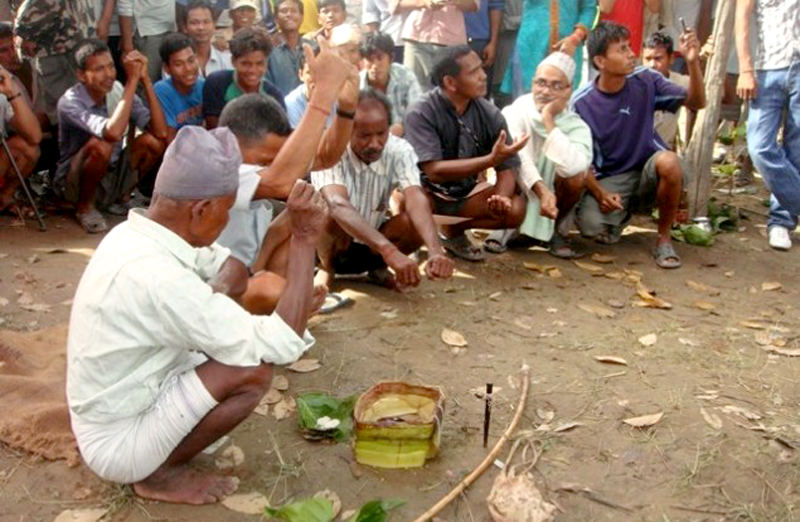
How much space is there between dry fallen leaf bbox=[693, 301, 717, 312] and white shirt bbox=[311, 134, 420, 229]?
188 cm

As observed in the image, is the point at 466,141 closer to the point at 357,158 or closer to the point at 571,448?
the point at 357,158

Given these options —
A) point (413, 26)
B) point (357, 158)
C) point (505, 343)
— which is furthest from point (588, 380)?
point (413, 26)

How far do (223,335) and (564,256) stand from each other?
12.1ft

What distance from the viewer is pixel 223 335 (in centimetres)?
265

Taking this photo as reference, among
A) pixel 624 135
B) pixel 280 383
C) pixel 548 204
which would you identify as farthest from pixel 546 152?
pixel 280 383

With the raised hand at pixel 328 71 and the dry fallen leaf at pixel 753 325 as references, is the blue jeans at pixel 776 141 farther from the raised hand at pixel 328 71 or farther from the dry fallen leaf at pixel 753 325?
the raised hand at pixel 328 71

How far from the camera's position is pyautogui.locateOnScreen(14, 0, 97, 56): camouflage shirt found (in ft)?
20.9

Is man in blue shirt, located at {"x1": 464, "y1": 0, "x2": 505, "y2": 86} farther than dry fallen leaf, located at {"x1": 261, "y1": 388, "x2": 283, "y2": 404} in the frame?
Yes

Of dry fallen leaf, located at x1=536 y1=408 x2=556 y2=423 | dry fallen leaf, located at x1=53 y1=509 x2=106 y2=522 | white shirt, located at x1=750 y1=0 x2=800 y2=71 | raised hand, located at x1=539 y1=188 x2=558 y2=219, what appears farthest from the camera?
white shirt, located at x1=750 y1=0 x2=800 y2=71

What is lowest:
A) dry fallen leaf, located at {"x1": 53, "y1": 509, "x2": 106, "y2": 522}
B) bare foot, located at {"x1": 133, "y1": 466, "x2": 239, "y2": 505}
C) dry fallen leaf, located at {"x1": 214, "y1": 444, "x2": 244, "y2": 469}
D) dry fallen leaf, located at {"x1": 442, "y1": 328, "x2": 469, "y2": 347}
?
dry fallen leaf, located at {"x1": 442, "y1": 328, "x2": 469, "y2": 347}

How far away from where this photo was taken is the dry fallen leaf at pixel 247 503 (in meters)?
2.96

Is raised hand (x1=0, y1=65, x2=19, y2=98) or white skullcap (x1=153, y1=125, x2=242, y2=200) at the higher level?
white skullcap (x1=153, y1=125, x2=242, y2=200)

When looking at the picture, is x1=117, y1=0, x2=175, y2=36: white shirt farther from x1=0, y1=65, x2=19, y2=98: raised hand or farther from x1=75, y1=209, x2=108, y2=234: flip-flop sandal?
x1=75, y1=209, x2=108, y2=234: flip-flop sandal

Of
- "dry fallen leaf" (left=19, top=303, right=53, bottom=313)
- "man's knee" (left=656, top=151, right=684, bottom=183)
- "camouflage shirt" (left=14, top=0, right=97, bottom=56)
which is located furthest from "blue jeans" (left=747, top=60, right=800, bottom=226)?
"camouflage shirt" (left=14, top=0, right=97, bottom=56)
